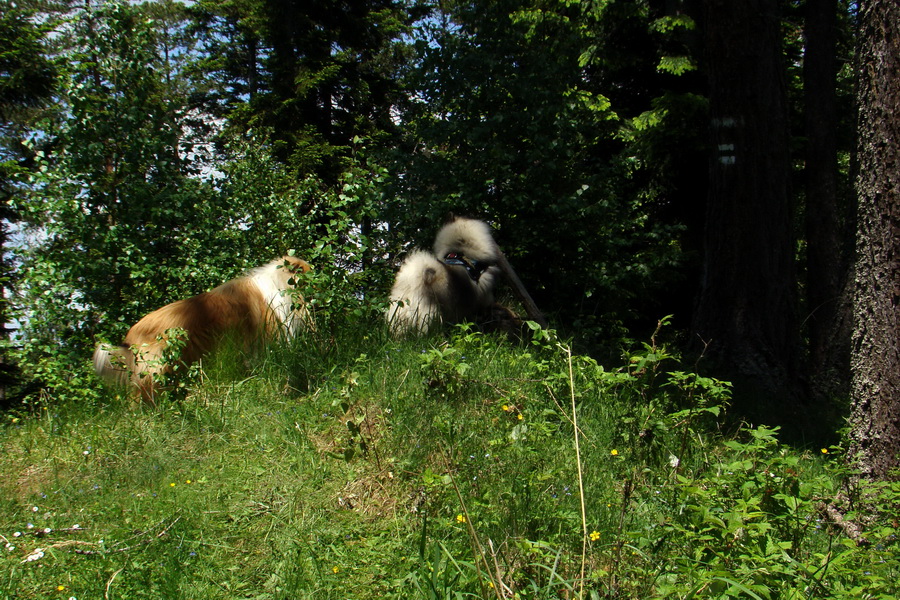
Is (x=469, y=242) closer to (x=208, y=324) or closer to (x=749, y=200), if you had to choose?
(x=208, y=324)

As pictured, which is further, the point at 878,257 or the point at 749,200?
the point at 749,200

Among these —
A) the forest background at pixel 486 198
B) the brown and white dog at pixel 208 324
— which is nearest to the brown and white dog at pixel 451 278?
the forest background at pixel 486 198

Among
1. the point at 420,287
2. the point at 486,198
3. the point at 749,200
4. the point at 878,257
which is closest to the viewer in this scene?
the point at 878,257

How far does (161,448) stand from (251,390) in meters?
0.78

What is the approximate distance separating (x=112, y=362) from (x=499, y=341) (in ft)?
10.7

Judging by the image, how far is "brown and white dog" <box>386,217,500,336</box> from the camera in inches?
253

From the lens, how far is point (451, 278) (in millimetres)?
6555

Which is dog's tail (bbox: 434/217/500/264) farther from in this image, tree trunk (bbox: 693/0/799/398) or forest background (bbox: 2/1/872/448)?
tree trunk (bbox: 693/0/799/398)

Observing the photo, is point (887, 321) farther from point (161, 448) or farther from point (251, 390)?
point (161, 448)

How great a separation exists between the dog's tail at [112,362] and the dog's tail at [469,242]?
10.4ft

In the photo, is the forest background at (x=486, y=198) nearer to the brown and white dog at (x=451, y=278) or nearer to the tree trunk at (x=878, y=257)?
the brown and white dog at (x=451, y=278)

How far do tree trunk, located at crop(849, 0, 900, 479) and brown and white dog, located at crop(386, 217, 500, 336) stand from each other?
137 inches

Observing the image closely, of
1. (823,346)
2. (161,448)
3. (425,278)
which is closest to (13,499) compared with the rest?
(161,448)

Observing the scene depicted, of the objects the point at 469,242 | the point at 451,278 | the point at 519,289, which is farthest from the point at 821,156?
the point at 451,278
